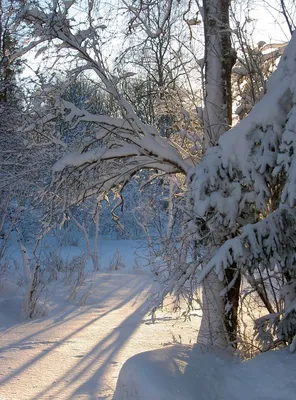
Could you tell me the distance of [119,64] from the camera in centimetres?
632

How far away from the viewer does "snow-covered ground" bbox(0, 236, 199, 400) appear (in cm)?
523

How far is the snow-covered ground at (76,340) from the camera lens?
5231mm

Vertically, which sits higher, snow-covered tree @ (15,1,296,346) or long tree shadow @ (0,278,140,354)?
snow-covered tree @ (15,1,296,346)

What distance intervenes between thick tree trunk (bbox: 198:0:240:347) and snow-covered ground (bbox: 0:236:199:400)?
2.06 feet

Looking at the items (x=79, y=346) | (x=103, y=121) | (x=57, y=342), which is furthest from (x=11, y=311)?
(x=103, y=121)

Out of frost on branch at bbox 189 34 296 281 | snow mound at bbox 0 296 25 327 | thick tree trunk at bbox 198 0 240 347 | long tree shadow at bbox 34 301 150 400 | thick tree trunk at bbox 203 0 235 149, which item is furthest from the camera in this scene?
snow mound at bbox 0 296 25 327

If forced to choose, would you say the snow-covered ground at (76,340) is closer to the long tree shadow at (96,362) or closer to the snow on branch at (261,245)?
the long tree shadow at (96,362)

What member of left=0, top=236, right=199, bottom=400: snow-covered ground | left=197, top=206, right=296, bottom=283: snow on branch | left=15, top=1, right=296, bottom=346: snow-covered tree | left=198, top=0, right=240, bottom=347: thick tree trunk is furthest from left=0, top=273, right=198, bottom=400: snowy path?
left=197, top=206, right=296, bottom=283: snow on branch

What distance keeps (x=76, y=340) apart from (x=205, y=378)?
133 inches

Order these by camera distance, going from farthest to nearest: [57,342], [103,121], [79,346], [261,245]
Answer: [57,342]
[79,346]
[103,121]
[261,245]

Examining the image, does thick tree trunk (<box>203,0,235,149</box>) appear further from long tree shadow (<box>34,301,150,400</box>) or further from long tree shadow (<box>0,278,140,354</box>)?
long tree shadow (<box>0,278,140,354</box>)

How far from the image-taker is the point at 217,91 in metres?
6.15

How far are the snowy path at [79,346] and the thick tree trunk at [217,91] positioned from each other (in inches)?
24.8

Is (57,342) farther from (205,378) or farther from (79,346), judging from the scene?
(205,378)
